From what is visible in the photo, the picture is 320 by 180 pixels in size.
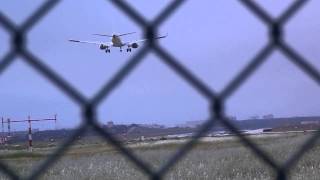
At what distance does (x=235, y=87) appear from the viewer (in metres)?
0.82

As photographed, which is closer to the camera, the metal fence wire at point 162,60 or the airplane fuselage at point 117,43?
the metal fence wire at point 162,60

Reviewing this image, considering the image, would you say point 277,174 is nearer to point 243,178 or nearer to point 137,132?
point 243,178

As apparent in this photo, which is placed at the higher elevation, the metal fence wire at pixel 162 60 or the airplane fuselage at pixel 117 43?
the airplane fuselage at pixel 117 43

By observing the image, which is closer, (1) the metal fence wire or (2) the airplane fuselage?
(1) the metal fence wire

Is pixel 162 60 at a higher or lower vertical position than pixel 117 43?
lower

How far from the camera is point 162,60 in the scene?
78 cm

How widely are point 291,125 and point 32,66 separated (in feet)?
125

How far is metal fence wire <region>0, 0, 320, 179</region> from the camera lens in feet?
2.29

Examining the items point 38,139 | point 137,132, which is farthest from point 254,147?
point 137,132

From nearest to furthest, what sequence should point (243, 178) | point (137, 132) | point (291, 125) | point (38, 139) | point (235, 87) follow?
point (235, 87) < point (243, 178) < point (38, 139) < point (137, 132) < point (291, 125)

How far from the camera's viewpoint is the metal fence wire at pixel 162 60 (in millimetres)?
698

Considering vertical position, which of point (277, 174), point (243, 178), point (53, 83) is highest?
point (243, 178)

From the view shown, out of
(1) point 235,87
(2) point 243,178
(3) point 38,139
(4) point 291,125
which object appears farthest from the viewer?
(4) point 291,125

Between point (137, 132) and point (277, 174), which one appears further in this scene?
point (137, 132)
